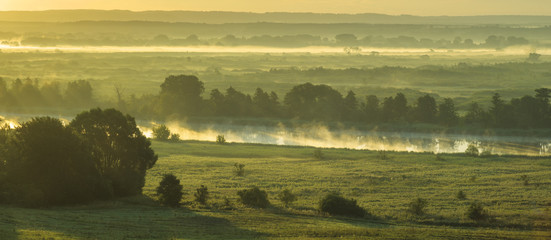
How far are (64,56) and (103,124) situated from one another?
15137cm

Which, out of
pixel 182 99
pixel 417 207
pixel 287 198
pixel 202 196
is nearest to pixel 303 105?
pixel 182 99

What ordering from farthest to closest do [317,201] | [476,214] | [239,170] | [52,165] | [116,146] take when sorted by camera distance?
[239,170] → [116,146] → [317,201] → [52,165] → [476,214]

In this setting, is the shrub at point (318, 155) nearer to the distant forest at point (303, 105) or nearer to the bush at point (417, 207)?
the bush at point (417, 207)

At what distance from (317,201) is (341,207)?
3.92m

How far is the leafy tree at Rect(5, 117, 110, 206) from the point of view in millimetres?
40656

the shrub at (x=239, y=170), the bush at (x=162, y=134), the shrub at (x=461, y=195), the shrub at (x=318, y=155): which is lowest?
the shrub at (x=461, y=195)

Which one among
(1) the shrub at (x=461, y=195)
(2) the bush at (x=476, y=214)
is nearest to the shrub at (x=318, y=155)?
(1) the shrub at (x=461, y=195)

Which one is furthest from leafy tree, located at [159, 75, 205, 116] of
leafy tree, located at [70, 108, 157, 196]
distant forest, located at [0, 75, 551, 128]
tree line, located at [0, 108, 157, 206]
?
tree line, located at [0, 108, 157, 206]

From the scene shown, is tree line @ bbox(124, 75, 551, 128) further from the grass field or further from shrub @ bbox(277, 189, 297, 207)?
shrub @ bbox(277, 189, 297, 207)

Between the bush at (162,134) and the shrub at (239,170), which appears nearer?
the shrub at (239,170)

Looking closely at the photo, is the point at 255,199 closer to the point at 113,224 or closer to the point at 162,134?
the point at 113,224

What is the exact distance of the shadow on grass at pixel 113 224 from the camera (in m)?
30.4

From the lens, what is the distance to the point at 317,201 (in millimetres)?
44156

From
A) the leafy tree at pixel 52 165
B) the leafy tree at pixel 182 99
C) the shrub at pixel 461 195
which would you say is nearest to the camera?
the leafy tree at pixel 52 165
